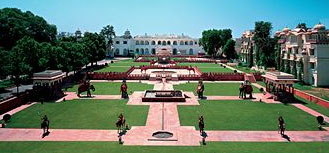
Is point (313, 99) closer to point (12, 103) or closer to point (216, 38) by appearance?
point (12, 103)

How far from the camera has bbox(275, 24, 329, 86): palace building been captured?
1844 inches

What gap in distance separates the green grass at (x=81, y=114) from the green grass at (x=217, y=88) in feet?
39.5

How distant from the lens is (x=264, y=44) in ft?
227

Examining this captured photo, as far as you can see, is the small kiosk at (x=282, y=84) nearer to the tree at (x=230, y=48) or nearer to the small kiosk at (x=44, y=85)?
the small kiosk at (x=44, y=85)

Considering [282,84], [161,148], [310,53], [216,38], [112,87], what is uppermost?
[216,38]

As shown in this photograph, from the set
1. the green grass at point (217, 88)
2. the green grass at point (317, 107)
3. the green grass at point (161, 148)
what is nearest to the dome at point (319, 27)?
the green grass at point (217, 88)

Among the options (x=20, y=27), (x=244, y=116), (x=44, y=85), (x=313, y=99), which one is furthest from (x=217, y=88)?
(x=20, y=27)

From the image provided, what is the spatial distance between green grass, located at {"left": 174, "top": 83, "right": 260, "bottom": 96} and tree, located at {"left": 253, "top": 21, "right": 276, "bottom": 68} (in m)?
20.6

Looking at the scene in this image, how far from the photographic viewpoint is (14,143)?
20.8 meters

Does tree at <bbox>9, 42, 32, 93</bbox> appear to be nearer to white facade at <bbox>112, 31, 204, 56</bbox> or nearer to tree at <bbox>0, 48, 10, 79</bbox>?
tree at <bbox>0, 48, 10, 79</bbox>

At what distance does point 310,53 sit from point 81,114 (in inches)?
1454

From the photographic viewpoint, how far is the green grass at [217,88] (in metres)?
40.7

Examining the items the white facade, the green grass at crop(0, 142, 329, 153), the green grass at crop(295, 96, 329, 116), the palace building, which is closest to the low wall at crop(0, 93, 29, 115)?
the green grass at crop(0, 142, 329, 153)

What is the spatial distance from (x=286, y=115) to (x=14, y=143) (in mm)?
22445
